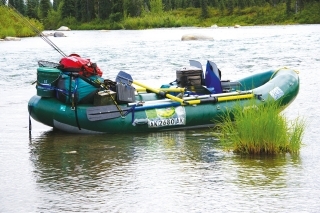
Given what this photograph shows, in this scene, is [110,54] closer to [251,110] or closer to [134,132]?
[134,132]

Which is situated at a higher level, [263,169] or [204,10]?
[204,10]

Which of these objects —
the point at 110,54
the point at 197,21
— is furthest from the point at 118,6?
the point at 110,54

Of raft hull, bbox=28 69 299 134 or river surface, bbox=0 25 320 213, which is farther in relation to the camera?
raft hull, bbox=28 69 299 134

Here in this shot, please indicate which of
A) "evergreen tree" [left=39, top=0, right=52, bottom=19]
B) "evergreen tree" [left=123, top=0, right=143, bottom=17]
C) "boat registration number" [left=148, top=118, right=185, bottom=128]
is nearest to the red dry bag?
"boat registration number" [left=148, top=118, right=185, bottom=128]

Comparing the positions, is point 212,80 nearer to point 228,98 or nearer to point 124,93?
point 228,98

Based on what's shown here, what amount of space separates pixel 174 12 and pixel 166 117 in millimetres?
93569

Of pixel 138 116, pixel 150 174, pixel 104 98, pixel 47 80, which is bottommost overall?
pixel 150 174

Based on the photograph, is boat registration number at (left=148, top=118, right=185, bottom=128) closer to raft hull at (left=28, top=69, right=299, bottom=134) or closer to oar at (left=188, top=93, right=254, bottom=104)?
raft hull at (left=28, top=69, right=299, bottom=134)

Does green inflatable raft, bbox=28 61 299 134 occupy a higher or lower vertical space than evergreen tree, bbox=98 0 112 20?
lower

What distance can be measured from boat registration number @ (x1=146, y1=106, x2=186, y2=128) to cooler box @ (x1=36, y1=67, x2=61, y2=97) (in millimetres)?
1522

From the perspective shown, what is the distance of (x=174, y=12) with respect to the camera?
10381 cm

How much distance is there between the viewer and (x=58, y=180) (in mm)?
8242

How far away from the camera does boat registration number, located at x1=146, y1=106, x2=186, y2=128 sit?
1122 cm

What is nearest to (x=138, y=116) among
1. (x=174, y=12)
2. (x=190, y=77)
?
(x=190, y=77)
